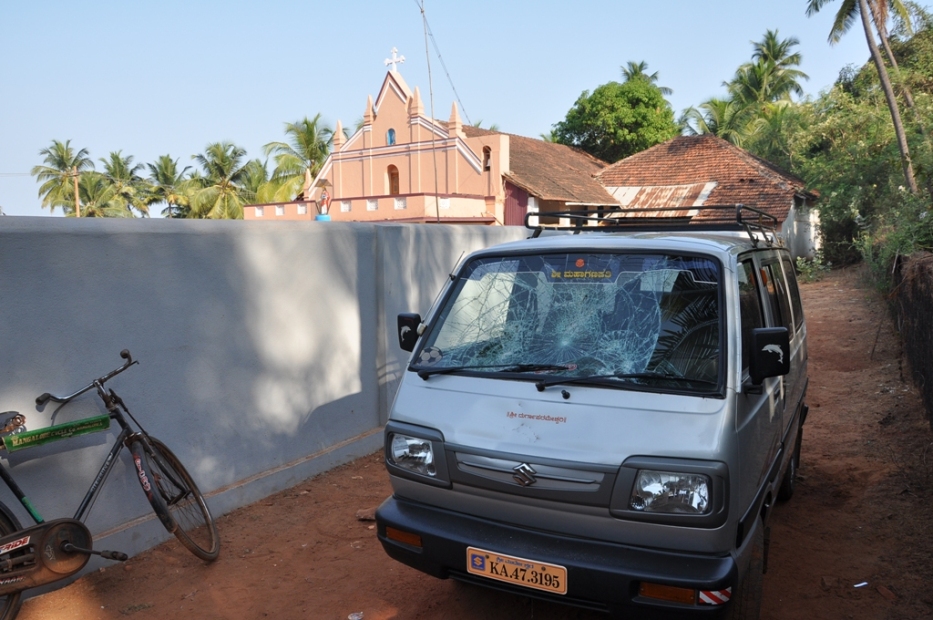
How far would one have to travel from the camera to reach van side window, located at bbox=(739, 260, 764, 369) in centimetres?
345

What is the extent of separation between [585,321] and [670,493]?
100cm

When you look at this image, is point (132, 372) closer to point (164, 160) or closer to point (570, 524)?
point (570, 524)

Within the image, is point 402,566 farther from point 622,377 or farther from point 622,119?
point 622,119

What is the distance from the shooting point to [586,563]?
2.97 meters

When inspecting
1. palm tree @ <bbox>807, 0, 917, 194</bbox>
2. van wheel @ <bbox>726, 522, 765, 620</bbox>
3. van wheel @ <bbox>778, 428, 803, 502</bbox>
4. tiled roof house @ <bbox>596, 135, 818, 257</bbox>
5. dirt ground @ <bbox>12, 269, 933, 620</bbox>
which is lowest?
dirt ground @ <bbox>12, 269, 933, 620</bbox>

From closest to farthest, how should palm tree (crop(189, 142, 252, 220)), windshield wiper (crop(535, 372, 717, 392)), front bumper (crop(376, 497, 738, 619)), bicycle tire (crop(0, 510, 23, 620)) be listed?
front bumper (crop(376, 497, 738, 619)) < windshield wiper (crop(535, 372, 717, 392)) < bicycle tire (crop(0, 510, 23, 620)) < palm tree (crop(189, 142, 252, 220))

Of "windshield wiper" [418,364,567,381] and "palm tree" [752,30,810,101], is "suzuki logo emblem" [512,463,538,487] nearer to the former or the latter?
"windshield wiper" [418,364,567,381]

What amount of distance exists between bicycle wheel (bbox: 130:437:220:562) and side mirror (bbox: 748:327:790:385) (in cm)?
336

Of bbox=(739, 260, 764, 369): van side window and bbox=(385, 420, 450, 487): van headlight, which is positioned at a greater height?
bbox=(739, 260, 764, 369): van side window

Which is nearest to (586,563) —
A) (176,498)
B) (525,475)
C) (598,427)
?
(525,475)

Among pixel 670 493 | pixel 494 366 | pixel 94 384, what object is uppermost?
pixel 494 366

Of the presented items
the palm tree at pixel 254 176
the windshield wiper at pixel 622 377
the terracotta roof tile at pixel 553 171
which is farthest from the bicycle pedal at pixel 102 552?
the palm tree at pixel 254 176

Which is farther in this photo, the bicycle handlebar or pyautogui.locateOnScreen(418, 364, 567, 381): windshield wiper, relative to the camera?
the bicycle handlebar

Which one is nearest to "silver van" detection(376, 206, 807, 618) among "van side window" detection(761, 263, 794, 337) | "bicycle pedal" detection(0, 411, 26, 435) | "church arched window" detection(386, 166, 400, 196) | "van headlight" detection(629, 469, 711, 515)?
"van headlight" detection(629, 469, 711, 515)
